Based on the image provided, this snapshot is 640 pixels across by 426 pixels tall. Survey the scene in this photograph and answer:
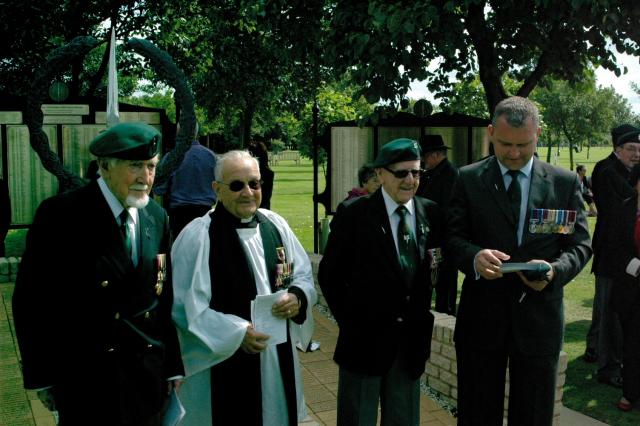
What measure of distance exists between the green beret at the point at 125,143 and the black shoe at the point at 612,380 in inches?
185

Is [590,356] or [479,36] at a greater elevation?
[479,36]

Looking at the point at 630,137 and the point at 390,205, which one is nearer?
the point at 390,205

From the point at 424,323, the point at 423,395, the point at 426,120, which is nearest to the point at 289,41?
the point at 426,120

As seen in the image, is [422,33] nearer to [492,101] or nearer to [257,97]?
[492,101]

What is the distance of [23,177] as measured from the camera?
1077cm

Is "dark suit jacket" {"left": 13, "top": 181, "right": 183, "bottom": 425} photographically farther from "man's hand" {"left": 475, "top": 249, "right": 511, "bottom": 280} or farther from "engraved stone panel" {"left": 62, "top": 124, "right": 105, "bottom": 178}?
"engraved stone panel" {"left": 62, "top": 124, "right": 105, "bottom": 178}

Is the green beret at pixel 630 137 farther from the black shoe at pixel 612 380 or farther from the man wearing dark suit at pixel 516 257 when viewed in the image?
the man wearing dark suit at pixel 516 257

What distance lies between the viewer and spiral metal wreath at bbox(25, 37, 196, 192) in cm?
474

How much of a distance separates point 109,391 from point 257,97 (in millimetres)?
18079

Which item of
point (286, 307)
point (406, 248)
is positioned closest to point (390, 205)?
point (406, 248)

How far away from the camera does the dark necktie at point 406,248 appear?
137 inches

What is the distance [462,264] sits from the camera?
3359 millimetres

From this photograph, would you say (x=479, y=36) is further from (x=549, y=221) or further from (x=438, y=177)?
(x=549, y=221)

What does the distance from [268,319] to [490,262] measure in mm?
1118
